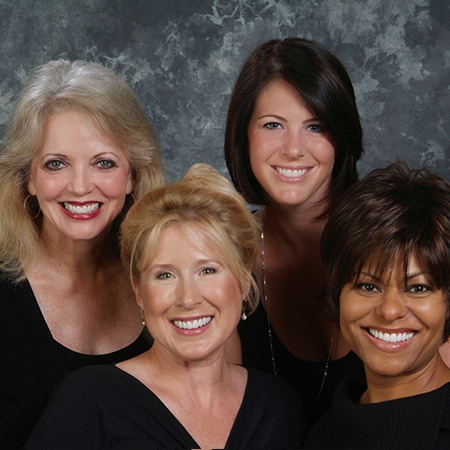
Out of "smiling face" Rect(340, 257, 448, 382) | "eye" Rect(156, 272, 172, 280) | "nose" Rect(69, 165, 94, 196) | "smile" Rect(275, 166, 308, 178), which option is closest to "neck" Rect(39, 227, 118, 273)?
"nose" Rect(69, 165, 94, 196)

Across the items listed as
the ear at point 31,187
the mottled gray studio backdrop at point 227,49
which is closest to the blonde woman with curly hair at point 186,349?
the ear at point 31,187

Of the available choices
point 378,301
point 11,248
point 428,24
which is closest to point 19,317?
point 11,248

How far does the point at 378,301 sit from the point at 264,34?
244 cm

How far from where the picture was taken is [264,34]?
17.4 feet

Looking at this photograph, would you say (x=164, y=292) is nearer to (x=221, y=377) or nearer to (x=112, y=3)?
(x=221, y=377)

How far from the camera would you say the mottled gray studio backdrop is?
17.3 ft

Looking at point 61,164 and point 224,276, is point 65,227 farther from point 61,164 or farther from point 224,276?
point 224,276

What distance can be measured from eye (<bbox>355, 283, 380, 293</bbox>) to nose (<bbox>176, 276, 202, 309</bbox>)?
1.47 ft

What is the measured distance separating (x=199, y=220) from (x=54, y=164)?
29.8 inches

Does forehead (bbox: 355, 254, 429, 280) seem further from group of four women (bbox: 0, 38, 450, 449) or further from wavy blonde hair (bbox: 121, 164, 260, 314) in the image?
wavy blonde hair (bbox: 121, 164, 260, 314)

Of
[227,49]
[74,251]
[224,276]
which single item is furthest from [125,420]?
[227,49]

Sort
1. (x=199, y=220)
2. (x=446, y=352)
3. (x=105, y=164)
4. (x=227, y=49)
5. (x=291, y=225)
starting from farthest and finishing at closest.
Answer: (x=227, y=49) → (x=291, y=225) → (x=105, y=164) → (x=446, y=352) → (x=199, y=220)

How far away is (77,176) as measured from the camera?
149 inches

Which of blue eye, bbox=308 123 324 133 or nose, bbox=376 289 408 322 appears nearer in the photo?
nose, bbox=376 289 408 322
